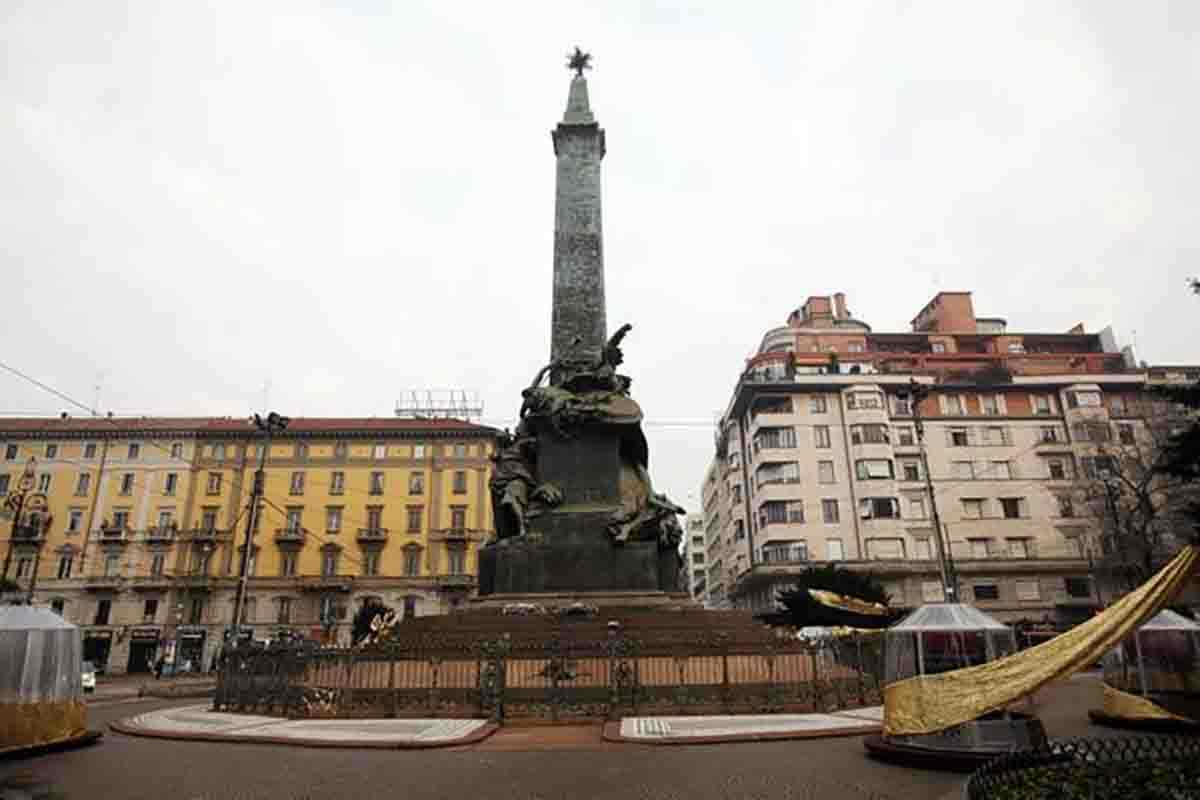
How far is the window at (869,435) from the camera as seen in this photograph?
49500mm

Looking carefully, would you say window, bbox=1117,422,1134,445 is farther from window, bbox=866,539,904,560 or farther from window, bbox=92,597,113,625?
window, bbox=92,597,113,625

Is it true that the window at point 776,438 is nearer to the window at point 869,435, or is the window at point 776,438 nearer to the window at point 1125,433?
the window at point 869,435

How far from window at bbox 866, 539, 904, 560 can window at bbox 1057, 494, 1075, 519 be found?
1162cm

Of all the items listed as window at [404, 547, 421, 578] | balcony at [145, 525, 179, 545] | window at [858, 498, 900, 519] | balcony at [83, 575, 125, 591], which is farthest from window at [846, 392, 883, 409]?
balcony at [83, 575, 125, 591]

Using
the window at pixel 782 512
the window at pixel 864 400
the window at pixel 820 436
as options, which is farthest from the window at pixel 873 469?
the window at pixel 782 512

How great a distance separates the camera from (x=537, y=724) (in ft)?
33.8

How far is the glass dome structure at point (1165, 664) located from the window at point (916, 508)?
3986cm

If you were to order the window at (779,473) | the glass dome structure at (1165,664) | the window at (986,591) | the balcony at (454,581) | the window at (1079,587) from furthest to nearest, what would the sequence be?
the balcony at (454,581), the window at (779,473), the window at (986,591), the window at (1079,587), the glass dome structure at (1165,664)

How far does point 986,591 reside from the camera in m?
46.1

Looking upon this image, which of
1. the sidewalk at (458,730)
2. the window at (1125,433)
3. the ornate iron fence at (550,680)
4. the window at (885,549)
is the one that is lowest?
the sidewalk at (458,730)

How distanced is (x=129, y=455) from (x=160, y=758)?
55133 millimetres

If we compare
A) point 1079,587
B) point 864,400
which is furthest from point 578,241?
point 1079,587

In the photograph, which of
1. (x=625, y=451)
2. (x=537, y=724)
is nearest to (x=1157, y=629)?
(x=537, y=724)

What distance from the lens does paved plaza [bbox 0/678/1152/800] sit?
236 inches
